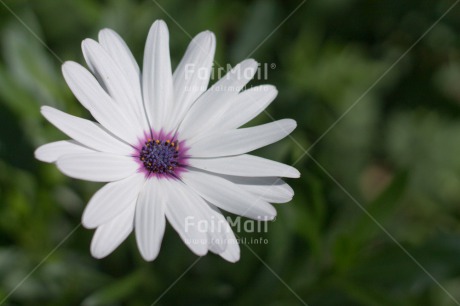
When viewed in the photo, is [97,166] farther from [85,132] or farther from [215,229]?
[215,229]

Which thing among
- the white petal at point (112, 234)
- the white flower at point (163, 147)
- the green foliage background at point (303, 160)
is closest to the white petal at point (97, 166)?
the white flower at point (163, 147)

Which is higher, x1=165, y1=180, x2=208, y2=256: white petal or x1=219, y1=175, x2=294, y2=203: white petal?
x1=219, y1=175, x2=294, y2=203: white petal

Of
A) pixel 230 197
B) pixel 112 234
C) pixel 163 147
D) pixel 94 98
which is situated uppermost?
pixel 94 98

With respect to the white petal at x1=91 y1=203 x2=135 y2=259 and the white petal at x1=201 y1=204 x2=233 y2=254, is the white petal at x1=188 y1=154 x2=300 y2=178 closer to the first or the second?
the white petal at x1=201 y1=204 x2=233 y2=254

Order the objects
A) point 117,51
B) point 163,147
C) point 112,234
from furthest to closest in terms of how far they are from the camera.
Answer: point 163,147
point 117,51
point 112,234

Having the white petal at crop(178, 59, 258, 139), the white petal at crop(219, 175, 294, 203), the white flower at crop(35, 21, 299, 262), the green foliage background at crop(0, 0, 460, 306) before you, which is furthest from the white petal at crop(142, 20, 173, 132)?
the green foliage background at crop(0, 0, 460, 306)

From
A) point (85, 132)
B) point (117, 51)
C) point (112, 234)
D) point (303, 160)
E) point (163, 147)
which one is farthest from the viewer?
point (303, 160)

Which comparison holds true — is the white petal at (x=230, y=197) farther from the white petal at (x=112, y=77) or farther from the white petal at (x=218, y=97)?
the white petal at (x=112, y=77)

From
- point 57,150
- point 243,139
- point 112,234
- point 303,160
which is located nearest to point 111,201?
point 112,234
